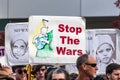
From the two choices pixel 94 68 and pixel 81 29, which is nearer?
pixel 94 68

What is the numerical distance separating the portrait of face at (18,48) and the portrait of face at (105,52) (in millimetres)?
1278

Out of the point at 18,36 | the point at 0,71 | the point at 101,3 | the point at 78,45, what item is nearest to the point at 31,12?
the point at 101,3

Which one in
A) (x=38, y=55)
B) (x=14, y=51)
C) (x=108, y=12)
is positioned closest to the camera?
(x=38, y=55)

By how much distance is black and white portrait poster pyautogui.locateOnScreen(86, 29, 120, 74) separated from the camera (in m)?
11.0

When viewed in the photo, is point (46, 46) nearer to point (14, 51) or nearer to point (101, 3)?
point (14, 51)

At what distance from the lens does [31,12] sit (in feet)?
80.1

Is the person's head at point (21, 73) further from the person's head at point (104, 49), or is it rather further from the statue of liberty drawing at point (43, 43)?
the person's head at point (104, 49)

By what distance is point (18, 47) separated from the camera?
11086mm

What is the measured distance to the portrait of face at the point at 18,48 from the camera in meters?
11.1

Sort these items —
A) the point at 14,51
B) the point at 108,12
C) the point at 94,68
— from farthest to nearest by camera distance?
the point at 108,12 → the point at 14,51 → the point at 94,68

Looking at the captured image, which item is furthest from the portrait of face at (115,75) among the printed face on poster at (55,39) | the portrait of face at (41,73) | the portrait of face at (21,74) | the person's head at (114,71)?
Result: the portrait of face at (21,74)

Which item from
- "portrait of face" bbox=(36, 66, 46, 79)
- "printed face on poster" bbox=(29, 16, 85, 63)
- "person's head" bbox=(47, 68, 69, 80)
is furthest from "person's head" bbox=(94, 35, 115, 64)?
"person's head" bbox=(47, 68, 69, 80)

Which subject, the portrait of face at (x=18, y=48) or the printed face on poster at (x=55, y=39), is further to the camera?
the portrait of face at (x=18, y=48)

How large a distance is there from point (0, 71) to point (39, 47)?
2.11 metres
